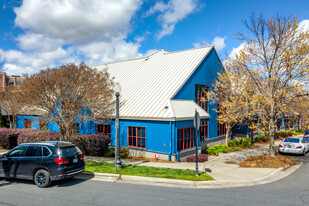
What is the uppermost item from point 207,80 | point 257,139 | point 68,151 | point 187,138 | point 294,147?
point 207,80

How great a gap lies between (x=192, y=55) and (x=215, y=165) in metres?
12.0

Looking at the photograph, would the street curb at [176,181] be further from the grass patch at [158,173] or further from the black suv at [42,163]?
the black suv at [42,163]

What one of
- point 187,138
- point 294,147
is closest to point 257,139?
point 294,147

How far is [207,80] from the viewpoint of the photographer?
2181 cm

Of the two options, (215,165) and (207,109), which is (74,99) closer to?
(215,165)

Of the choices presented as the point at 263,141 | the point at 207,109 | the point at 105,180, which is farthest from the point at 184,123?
the point at 263,141

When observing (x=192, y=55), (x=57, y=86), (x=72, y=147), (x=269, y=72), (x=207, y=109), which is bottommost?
(x=72, y=147)

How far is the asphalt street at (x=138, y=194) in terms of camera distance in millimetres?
7707

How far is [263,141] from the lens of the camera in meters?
28.6

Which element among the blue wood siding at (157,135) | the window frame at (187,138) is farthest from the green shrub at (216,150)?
the blue wood siding at (157,135)

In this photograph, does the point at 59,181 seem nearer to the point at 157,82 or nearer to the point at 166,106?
the point at 166,106

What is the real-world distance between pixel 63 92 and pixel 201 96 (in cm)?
1246

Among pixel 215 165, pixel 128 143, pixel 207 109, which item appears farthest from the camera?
pixel 207 109

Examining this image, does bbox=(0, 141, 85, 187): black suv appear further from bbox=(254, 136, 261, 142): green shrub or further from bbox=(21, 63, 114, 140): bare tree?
bbox=(254, 136, 261, 142): green shrub
